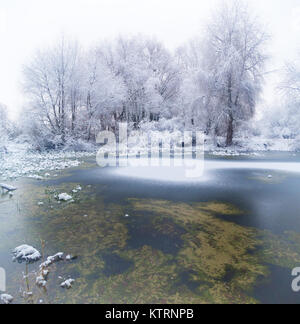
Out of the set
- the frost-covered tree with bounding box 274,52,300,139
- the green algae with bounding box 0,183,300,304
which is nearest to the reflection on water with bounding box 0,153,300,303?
the green algae with bounding box 0,183,300,304

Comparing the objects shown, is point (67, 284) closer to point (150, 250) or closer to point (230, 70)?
point (150, 250)

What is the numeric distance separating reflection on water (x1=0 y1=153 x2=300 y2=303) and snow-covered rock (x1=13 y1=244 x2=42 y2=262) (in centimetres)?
12

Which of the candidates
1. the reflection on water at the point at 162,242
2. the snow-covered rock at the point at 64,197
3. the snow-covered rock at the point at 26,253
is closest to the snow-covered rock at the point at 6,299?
the reflection on water at the point at 162,242

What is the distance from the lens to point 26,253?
3.03 meters

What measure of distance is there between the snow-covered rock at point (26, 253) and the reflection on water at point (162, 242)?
118 mm

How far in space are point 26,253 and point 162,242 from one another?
1.92 metres

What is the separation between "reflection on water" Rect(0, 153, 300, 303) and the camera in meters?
2.34

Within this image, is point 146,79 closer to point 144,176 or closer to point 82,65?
point 82,65

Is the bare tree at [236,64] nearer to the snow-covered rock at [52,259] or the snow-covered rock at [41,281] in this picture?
the snow-covered rock at [52,259]

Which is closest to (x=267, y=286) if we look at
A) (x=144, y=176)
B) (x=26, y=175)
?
(x=144, y=176)

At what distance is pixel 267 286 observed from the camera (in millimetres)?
2379

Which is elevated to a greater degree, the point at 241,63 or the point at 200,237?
the point at 241,63

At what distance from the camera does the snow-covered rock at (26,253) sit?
9.66ft

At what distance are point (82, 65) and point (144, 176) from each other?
1723 cm
